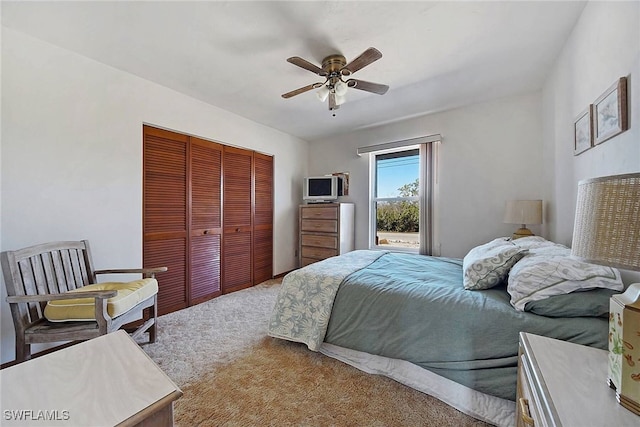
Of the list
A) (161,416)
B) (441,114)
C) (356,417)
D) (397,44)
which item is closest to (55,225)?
(161,416)

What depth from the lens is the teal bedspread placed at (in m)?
1.27

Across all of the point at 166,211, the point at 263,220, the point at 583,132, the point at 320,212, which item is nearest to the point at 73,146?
the point at 166,211

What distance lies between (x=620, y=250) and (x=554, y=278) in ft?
2.65

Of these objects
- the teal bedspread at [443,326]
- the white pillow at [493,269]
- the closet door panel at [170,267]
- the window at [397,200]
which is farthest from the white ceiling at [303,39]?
the teal bedspread at [443,326]

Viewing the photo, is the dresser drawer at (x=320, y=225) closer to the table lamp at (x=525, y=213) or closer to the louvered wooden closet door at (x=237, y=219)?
the louvered wooden closet door at (x=237, y=219)

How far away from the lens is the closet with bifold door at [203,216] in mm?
2748

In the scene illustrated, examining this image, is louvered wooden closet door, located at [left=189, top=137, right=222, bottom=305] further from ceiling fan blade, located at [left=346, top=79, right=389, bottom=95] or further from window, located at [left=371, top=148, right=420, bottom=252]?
window, located at [left=371, top=148, right=420, bottom=252]

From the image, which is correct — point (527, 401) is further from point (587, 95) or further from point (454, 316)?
point (587, 95)

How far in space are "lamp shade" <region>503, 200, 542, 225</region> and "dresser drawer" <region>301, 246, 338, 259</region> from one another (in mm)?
2243

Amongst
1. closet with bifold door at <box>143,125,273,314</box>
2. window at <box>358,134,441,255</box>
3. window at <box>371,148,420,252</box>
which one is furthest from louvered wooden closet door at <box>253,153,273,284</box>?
window at <box>371,148,420,252</box>

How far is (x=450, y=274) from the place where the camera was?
207 centimetres

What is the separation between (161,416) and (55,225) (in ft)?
7.33

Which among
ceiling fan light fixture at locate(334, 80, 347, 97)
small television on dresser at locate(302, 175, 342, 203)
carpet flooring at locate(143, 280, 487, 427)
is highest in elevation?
ceiling fan light fixture at locate(334, 80, 347, 97)

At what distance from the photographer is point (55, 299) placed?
157 cm
